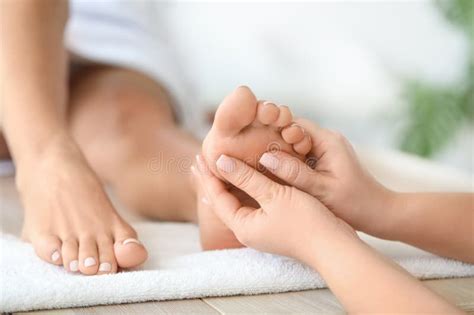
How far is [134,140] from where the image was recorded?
1260 mm

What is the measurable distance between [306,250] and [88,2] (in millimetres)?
1038

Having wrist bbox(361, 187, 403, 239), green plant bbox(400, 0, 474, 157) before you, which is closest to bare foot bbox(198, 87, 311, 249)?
wrist bbox(361, 187, 403, 239)

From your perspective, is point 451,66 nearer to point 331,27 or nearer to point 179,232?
point 331,27

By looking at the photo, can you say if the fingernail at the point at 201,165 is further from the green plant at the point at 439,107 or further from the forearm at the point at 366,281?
the green plant at the point at 439,107

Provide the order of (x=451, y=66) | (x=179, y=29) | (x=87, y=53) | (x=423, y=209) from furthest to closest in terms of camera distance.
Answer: (x=451, y=66), (x=179, y=29), (x=87, y=53), (x=423, y=209)

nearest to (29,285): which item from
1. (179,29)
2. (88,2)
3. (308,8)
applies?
(88,2)

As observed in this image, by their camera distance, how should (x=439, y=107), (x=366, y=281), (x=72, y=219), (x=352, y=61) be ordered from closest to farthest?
(x=366, y=281) → (x=72, y=219) → (x=439, y=107) → (x=352, y=61)

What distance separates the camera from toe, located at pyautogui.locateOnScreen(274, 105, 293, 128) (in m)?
0.82

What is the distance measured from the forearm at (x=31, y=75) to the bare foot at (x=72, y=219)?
44 mm

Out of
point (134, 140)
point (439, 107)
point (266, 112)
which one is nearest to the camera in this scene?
point (266, 112)

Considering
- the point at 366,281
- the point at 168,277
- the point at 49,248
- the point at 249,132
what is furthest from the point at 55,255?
the point at 366,281

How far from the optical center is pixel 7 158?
140 centimetres

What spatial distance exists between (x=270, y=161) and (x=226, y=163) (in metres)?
0.05

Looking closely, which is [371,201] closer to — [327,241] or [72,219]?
[327,241]
